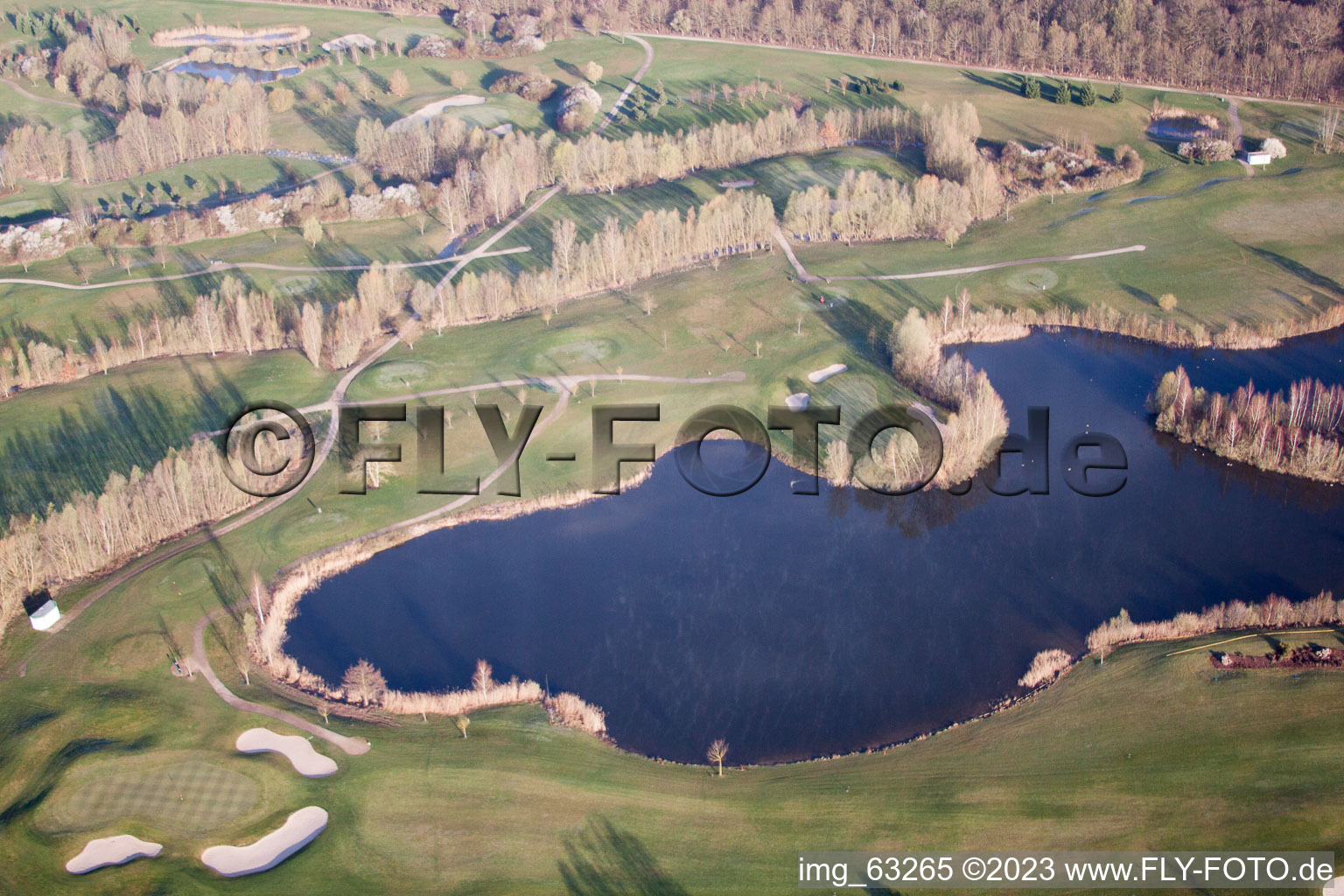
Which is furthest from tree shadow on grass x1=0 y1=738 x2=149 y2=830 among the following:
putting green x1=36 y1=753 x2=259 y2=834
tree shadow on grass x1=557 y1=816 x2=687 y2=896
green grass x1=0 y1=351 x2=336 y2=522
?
green grass x1=0 y1=351 x2=336 y2=522

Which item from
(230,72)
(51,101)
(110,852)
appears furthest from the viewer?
(230,72)

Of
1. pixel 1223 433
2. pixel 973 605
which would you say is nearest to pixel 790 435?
pixel 973 605

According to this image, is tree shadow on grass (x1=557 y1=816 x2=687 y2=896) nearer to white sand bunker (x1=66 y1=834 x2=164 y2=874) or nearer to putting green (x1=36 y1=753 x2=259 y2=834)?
putting green (x1=36 y1=753 x2=259 y2=834)

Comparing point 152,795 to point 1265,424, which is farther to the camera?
point 1265,424

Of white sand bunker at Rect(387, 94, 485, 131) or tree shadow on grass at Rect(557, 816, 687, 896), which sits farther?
white sand bunker at Rect(387, 94, 485, 131)

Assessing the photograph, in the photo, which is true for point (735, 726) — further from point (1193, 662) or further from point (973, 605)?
point (1193, 662)

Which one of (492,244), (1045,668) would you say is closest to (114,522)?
(492,244)
